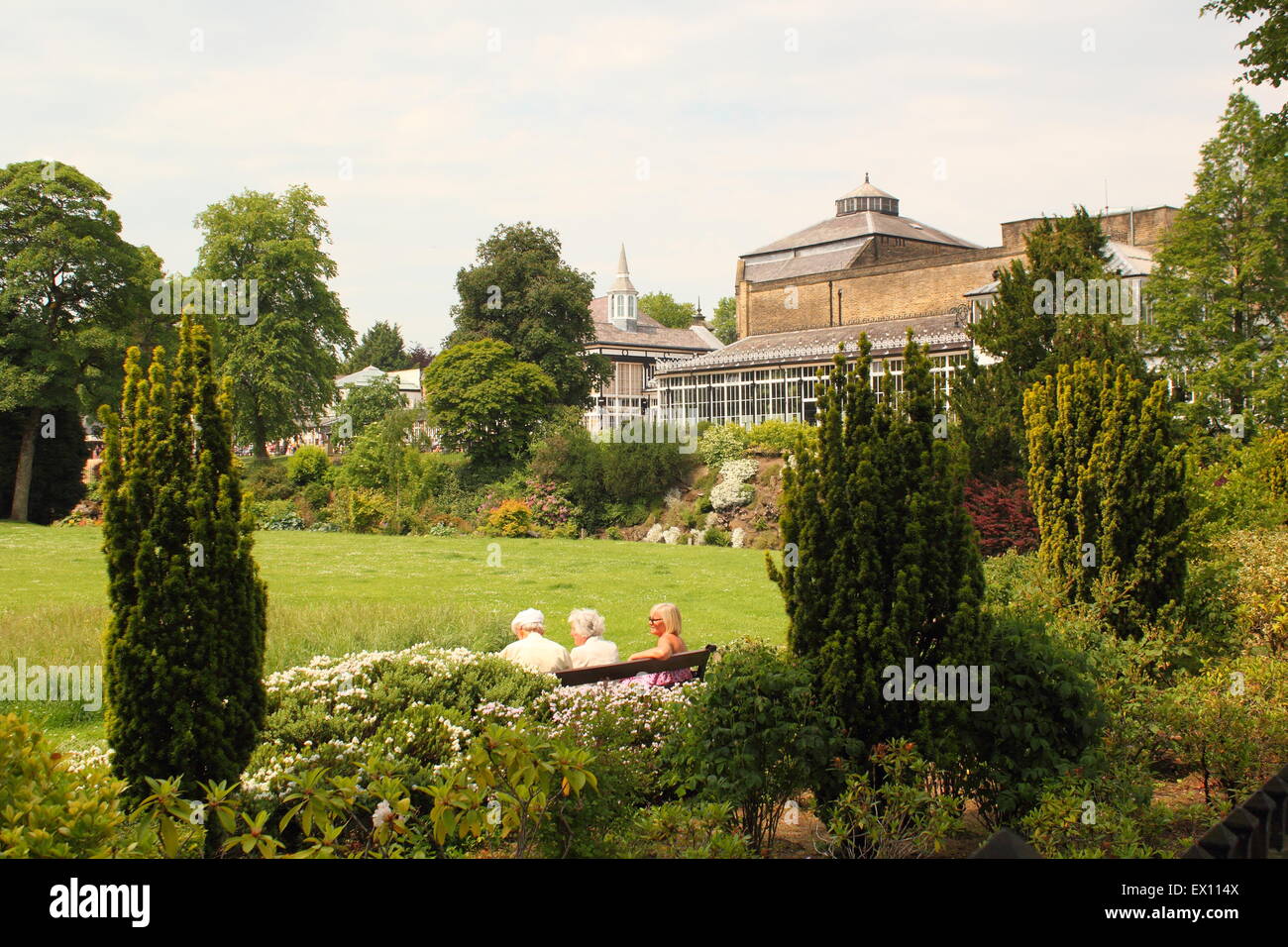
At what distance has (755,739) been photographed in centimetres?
577

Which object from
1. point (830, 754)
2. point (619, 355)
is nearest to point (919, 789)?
point (830, 754)

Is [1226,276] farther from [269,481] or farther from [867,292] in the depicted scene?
[269,481]

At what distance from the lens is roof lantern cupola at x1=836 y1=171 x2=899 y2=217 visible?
64.6 meters

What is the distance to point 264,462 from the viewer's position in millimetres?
43000

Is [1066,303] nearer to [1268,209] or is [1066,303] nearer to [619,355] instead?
[1268,209]

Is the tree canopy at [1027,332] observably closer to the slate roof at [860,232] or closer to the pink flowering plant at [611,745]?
the pink flowering plant at [611,745]

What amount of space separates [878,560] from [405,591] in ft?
42.0

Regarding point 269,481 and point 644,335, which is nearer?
point 269,481

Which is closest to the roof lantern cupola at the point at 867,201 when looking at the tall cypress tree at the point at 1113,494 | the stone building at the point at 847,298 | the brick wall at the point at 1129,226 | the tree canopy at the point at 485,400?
the stone building at the point at 847,298

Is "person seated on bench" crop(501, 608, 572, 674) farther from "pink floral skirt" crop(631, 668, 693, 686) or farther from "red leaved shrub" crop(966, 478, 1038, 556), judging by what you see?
"red leaved shrub" crop(966, 478, 1038, 556)

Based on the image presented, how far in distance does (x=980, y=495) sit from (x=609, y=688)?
32.5 ft

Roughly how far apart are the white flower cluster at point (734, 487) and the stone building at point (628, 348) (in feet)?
108

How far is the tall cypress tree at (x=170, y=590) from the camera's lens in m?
5.45

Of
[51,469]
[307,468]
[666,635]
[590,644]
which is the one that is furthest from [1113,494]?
[307,468]
